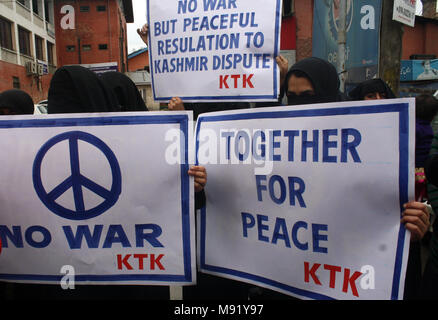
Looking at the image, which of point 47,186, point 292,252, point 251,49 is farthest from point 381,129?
point 47,186

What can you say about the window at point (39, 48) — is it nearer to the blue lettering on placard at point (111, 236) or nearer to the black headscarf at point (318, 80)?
the black headscarf at point (318, 80)

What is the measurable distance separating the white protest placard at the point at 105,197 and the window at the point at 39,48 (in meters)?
26.4

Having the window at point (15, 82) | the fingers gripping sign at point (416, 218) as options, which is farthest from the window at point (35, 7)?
the fingers gripping sign at point (416, 218)

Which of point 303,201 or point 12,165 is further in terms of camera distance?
point 12,165

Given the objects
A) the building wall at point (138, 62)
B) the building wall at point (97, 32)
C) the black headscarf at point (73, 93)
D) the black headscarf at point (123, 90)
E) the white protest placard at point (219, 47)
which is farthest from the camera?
the building wall at point (138, 62)

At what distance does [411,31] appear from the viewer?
49.8ft

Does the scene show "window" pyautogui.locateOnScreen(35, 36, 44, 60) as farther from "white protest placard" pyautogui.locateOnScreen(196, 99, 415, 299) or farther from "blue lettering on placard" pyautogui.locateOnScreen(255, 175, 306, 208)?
"blue lettering on placard" pyautogui.locateOnScreen(255, 175, 306, 208)

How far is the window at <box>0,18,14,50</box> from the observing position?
18.8 metres

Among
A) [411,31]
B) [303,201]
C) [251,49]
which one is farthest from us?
[411,31]

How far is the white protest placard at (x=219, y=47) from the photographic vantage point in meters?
2.03

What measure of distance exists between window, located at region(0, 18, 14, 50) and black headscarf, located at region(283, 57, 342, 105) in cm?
2140

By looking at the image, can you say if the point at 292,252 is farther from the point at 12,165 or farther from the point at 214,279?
the point at 12,165
